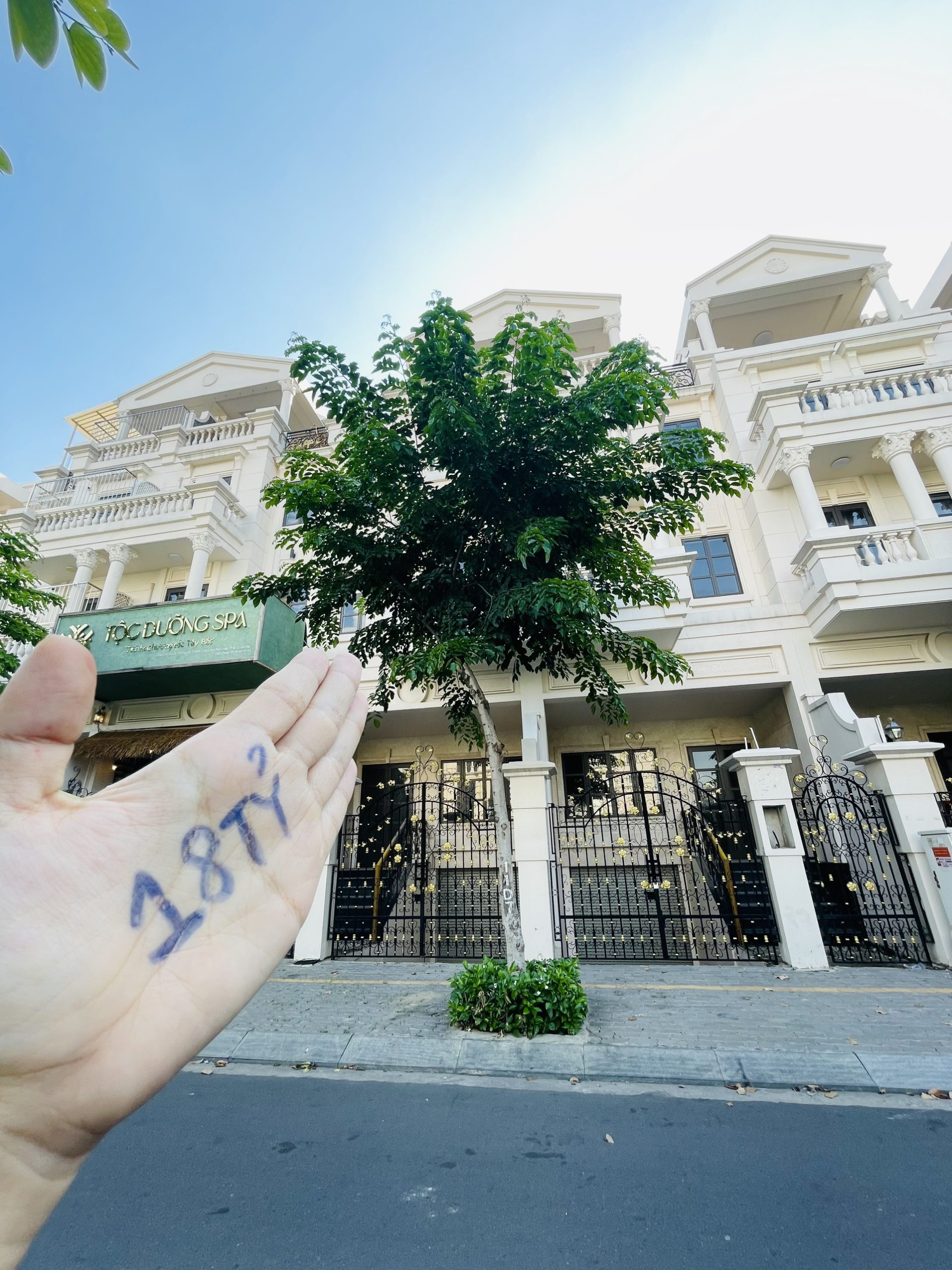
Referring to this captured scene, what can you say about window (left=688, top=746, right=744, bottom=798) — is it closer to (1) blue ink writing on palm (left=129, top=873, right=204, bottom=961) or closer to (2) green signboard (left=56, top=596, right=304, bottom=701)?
(2) green signboard (left=56, top=596, right=304, bottom=701)

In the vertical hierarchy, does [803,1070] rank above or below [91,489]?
below

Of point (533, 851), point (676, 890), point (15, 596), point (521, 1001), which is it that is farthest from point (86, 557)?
point (676, 890)

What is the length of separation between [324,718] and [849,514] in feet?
44.7

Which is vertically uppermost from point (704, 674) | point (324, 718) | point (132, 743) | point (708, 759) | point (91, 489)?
point (91, 489)

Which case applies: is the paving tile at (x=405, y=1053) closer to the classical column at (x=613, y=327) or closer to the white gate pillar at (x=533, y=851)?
the white gate pillar at (x=533, y=851)

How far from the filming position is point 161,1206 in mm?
2562

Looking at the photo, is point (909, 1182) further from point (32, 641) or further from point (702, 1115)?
point (32, 641)

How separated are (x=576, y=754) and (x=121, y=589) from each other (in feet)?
41.2

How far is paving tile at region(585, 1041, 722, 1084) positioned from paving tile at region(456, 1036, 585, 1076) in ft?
0.45

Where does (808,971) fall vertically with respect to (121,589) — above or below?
below

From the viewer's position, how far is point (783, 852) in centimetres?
634

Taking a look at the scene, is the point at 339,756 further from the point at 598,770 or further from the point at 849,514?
the point at 849,514

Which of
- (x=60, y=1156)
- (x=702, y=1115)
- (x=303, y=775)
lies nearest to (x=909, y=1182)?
(x=702, y=1115)

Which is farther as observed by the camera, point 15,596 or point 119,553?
point 119,553
